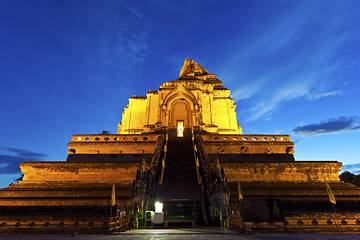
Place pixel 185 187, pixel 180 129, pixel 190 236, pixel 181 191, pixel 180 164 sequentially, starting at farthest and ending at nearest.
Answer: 1. pixel 180 129
2. pixel 180 164
3. pixel 185 187
4. pixel 181 191
5. pixel 190 236

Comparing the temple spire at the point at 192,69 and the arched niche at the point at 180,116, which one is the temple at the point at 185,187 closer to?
the arched niche at the point at 180,116

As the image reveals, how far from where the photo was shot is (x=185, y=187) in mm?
12047

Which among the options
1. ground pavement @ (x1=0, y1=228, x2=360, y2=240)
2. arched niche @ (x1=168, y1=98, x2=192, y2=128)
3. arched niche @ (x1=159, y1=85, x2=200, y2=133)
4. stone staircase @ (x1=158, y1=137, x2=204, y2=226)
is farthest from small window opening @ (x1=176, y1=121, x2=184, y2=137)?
ground pavement @ (x1=0, y1=228, x2=360, y2=240)

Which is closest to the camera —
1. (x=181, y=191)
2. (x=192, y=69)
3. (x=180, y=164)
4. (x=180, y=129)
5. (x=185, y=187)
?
(x=181, y=191)

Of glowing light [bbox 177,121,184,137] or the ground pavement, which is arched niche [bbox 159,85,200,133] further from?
the ground pavement

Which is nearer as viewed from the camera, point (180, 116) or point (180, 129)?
point (180, 129)

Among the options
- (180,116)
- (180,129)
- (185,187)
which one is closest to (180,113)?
(180,116)

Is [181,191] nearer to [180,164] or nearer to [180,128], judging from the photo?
[180,164]

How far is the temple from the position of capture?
8.11 meters

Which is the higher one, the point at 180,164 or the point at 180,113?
the point at 180,113

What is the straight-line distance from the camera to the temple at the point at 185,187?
319 inches

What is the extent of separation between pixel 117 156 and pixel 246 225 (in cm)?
1398

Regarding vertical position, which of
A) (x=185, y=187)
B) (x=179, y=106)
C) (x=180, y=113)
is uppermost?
(x=179, y=106)

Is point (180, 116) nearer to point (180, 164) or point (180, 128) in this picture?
point (180, 128)
